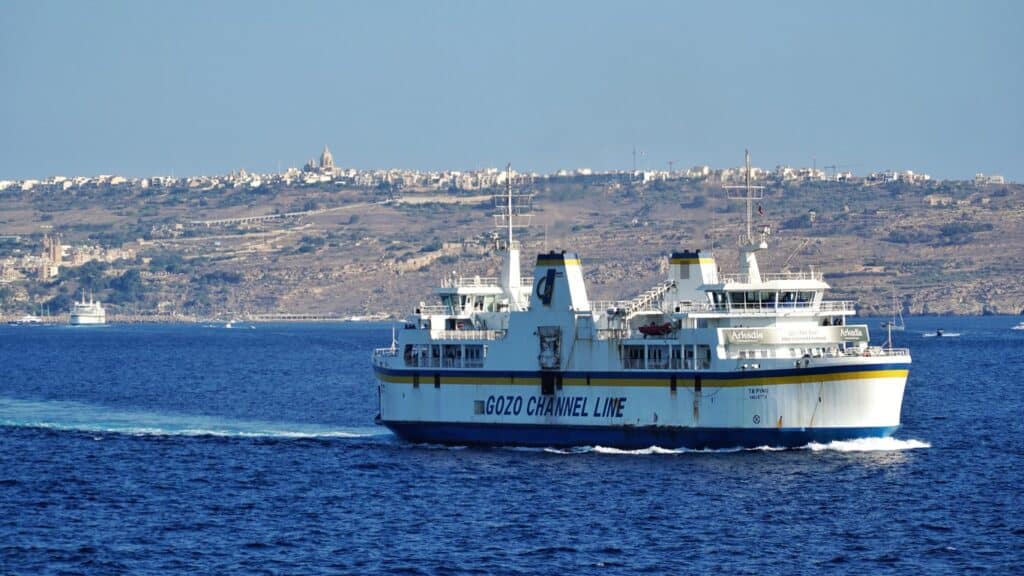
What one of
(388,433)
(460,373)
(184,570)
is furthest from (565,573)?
(388,433)

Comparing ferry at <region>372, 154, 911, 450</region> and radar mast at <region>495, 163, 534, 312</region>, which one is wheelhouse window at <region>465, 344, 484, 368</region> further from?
radar mast at <region>495, 163, 534, 312</region>

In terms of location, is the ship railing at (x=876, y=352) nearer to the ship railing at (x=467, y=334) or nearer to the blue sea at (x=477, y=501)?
the blue sea at (x=477, y=501)

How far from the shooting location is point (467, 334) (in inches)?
2303

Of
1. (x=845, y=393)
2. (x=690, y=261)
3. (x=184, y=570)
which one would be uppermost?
(x=690, y=261)

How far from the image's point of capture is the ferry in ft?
174

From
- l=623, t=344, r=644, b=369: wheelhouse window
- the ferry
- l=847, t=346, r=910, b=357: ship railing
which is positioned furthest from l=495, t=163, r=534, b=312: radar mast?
l=847, t=346, r=910, b=357: ship railing

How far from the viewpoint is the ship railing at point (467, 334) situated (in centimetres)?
5797

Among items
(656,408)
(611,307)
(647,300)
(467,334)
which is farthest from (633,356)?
(467,334)

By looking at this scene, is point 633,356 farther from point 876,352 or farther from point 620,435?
point 876,352

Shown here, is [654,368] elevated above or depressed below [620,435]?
above

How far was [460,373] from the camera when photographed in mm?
58000

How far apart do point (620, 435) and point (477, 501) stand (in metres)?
8.69

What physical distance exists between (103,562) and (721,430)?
2039cm

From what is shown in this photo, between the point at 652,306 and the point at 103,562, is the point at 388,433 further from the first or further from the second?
the point at 103,562
